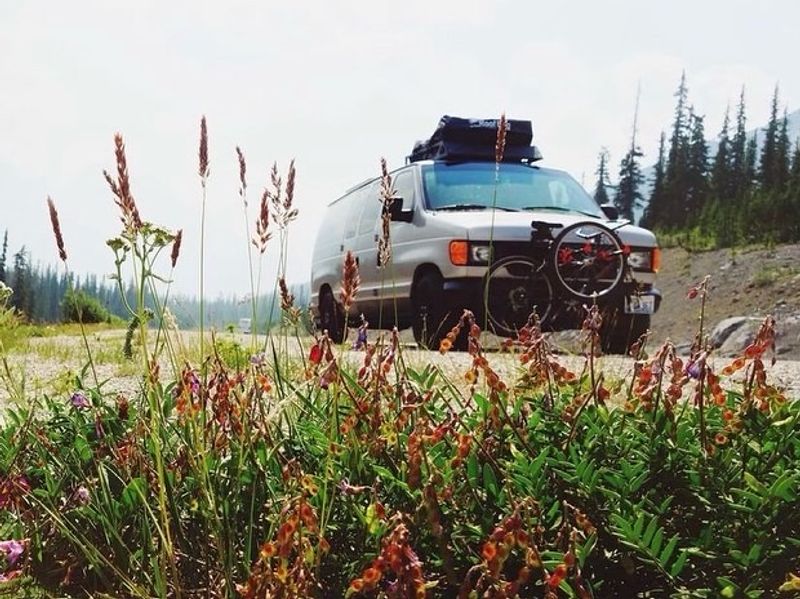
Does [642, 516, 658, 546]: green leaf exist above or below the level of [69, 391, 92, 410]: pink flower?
below

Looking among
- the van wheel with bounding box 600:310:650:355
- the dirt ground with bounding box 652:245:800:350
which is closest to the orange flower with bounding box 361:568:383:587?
the van wheel with bounding box 600:310:650:355

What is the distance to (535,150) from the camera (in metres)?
12.4

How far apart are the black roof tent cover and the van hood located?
1930 mm

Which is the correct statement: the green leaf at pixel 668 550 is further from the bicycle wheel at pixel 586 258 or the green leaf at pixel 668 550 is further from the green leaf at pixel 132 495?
the bicycle wheel at pixel 586 258

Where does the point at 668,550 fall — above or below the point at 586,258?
below

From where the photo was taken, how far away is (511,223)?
9633 mm

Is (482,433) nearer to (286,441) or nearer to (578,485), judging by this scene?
(578,485)

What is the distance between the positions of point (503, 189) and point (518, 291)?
78.9 inches

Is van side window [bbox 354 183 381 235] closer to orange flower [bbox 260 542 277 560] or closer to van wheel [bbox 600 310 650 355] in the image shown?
van wheel [bbox 600 310 650 355]

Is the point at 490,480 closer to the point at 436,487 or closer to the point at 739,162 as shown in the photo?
the point at 436,487

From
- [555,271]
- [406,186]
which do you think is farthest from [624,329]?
[406,186]

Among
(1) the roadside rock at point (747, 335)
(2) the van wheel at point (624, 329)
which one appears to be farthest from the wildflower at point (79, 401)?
(1) the roadside rock at point (747, 335)

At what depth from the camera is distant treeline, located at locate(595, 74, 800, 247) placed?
42500mm

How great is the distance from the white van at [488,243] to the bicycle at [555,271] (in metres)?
0.01
